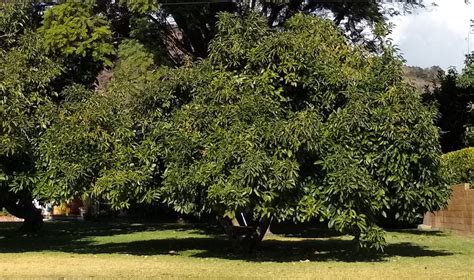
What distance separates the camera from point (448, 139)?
32000mm

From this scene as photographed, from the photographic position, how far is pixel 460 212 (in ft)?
71.8

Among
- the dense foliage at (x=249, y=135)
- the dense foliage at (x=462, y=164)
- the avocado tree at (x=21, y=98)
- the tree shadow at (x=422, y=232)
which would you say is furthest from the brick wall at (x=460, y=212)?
the avocado tree at (x=21, y=98)

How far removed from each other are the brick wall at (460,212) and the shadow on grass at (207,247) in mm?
2779

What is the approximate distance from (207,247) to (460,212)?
8415mm

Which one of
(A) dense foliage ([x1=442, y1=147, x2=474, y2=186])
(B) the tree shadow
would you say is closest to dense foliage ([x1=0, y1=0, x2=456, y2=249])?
(A) dense foliage ([x1=442, y1=147, x2=474, y2=186])

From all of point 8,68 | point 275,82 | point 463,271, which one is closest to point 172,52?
point 8,68

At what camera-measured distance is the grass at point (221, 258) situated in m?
12.5

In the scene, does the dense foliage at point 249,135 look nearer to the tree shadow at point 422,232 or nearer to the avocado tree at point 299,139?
the avocado tree at point 299,139

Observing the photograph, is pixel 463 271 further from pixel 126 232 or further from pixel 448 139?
pixel 448 139

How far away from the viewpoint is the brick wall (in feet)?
68.2

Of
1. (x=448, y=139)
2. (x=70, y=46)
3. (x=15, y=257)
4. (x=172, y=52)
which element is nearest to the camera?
(x=15, y=257)

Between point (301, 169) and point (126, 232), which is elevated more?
point (301, 169)

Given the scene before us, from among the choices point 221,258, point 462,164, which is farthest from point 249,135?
point 462,164

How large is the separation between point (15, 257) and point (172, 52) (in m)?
9.63
